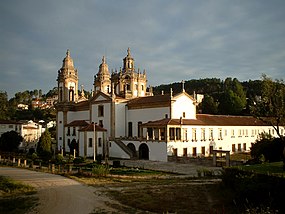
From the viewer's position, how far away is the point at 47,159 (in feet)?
125

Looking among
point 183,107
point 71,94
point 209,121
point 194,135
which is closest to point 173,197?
point 194,135

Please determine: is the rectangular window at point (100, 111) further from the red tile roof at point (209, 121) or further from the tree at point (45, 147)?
the red tile roof at point (209, 121)

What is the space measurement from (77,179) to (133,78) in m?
32.4

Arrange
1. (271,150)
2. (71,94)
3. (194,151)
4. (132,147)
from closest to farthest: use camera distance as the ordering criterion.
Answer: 1. (271,150)
2. (194,151)
3. (132,147)
4. (71,94)

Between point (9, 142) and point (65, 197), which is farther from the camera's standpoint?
point (9, 142)

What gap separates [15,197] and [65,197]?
305cm

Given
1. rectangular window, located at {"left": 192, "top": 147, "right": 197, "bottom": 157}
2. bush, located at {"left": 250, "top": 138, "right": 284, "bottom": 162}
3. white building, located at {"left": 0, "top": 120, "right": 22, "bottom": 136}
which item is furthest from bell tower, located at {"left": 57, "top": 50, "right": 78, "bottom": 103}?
bush, located at {"left": 250, "top": 138, "right": 284, "bottom": 162}

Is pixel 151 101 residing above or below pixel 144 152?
above

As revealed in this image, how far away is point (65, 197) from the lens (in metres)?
16.6

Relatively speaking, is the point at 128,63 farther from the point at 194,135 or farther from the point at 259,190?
the point at 259,190

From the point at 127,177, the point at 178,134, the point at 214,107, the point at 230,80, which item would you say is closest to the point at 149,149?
the point at 178,134

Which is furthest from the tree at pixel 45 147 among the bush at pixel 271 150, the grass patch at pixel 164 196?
the bush at pixel 271 150

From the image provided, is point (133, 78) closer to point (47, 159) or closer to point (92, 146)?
point (92, 146)

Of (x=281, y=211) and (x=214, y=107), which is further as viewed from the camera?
(x=214, y=107)
